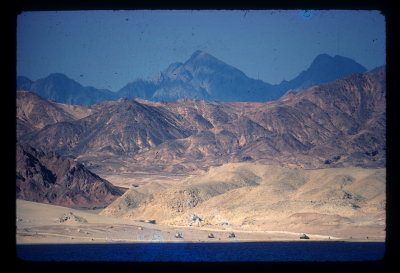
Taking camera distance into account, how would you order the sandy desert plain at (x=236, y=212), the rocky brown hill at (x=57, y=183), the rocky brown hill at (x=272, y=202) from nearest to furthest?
the sandy desert plain at (x=236, y=212)
the rocky brown hill at (x=272, y=202)
the rocky brown hill at (x=57, y=183)

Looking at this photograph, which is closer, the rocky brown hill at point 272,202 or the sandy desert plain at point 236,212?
the sandy desert plain at point 236,212

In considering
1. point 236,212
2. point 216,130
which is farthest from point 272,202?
point 216,130

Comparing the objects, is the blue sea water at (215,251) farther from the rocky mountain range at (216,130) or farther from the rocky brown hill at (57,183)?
the rocky mountain range at (216,130)

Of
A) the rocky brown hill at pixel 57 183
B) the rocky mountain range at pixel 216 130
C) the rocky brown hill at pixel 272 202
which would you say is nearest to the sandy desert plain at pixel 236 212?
the rocky brown hill at pixel 272 202

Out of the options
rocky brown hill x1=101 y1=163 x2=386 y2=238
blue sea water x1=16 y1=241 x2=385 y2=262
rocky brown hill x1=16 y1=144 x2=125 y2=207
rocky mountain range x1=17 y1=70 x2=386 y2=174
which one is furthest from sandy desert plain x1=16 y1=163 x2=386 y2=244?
rocky mountain range x1=17 y1=70 x2=386 y2=174
